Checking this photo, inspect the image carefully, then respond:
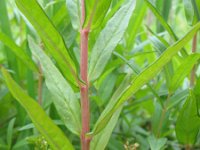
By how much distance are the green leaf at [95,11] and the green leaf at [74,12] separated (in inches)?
0.8

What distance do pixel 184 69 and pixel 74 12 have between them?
0.20m

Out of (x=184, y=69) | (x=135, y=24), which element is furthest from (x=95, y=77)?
(x=135, y=24)

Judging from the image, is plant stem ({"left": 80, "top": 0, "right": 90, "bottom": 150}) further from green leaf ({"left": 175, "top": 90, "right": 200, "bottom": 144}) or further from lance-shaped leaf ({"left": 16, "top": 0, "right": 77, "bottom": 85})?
green leaf ({"left": 175, "top": 90, "right": 200, "bottom": 144})

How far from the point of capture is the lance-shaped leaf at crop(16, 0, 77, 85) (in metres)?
0.48

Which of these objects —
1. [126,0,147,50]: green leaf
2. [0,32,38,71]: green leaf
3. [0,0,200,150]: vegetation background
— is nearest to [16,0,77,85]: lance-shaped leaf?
[0,0,200,150]: vegetation background

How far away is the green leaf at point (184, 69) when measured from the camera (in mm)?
582

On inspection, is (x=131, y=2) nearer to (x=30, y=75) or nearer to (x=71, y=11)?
(x=71, y=11)

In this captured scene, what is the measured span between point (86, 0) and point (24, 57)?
220 millimetres

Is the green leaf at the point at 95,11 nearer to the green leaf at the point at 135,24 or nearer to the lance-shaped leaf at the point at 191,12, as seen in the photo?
the lance-shaped leaf at the point at 191,12

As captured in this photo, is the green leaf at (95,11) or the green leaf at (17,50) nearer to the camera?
the green leaf at (95,11)

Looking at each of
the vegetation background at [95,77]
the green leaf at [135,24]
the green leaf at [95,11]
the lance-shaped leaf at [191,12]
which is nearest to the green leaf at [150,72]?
the vegetation background at [95,77]

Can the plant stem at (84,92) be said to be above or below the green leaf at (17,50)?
below

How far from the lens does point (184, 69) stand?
2.03 ft

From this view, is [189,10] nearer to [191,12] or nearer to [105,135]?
[191,12]
